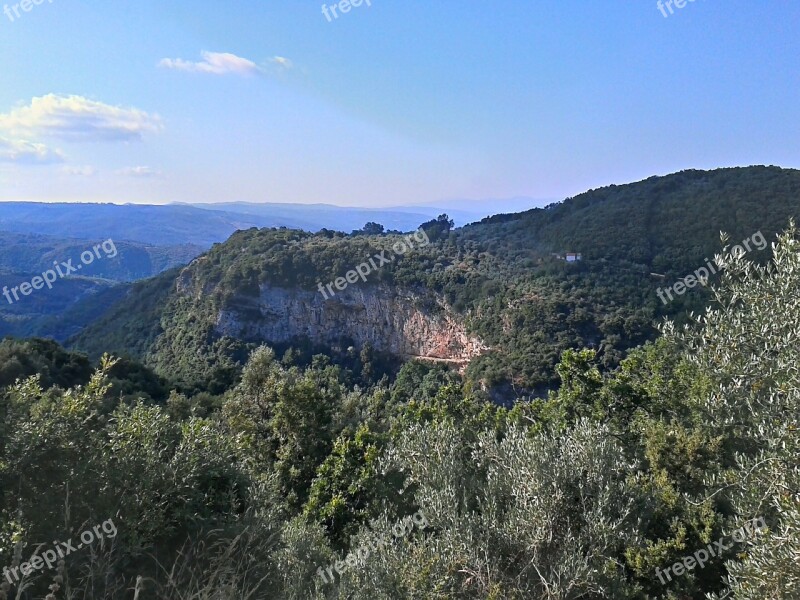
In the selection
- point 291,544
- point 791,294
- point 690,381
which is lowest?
point 291,544

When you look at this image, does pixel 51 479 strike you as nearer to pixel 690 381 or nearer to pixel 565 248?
pixel 690 381

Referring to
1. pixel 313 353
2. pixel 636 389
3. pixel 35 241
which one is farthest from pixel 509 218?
pixel 35 241

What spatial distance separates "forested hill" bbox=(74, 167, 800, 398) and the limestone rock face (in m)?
0.20

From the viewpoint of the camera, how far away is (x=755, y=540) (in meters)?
4.86

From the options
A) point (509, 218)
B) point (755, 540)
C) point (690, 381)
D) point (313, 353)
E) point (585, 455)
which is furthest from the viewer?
point (509, 218)

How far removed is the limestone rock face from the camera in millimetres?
56375

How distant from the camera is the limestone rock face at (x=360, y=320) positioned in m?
56.4

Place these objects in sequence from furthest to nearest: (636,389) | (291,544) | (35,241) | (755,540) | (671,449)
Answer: (35,241) → (636,389) → (671,449) → (291,544) → (755,540)

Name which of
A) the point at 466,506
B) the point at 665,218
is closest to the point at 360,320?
the point at 665,218

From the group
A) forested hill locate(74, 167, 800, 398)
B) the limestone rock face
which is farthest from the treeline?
the limestone rock face

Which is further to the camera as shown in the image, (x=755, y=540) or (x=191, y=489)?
(x=191, y=489)

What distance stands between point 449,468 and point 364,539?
1725mm

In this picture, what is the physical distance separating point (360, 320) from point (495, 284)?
22071 mm

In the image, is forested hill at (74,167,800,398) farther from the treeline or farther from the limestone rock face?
the treeline
